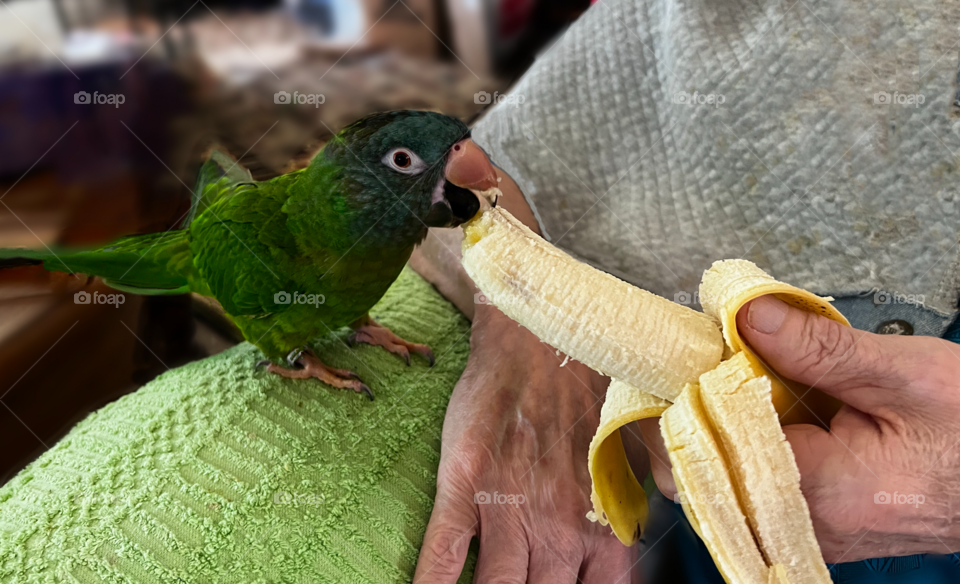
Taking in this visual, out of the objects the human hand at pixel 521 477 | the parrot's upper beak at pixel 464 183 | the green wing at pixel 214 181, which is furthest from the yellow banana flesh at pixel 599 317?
the green wing at pixel 214 181

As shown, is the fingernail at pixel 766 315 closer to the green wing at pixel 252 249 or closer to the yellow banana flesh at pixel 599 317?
the yellow banana flesh at pixel 599 317

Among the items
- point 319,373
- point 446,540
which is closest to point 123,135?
point 319,373

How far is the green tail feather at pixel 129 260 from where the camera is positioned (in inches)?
32.3

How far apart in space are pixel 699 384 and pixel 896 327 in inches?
15.2

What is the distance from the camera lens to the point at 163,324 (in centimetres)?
106

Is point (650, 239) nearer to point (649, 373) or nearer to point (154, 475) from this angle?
point (649, 373)

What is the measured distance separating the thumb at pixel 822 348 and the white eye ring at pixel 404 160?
0.35m

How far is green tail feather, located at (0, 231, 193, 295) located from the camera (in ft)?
2.69

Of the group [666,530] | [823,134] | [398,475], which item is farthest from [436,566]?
[823,134]

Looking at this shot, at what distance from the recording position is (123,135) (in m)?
1.02

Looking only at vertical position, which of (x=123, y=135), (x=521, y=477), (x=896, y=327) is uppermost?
(x=123, y=135)

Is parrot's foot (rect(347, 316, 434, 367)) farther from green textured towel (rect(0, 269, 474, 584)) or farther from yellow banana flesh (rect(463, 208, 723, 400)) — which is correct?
yellow banana flesh (rect(463, 208, 723, 400))

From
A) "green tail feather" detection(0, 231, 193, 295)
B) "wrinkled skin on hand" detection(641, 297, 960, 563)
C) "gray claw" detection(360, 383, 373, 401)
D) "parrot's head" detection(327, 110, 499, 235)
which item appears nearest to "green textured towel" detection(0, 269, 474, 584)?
"gray claw" detection(360, 383, 373, 401)

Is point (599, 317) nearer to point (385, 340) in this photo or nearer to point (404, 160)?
point (404, 160)
